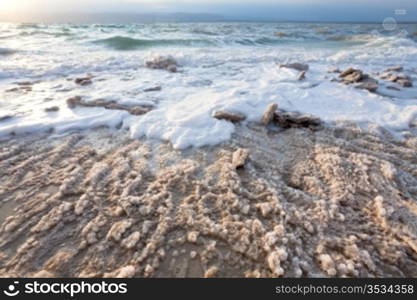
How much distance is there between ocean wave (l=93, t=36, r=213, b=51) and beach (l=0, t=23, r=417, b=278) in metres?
12.1

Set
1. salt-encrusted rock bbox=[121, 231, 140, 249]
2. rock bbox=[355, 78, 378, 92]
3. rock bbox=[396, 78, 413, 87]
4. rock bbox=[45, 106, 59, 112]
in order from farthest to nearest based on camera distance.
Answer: rock bbox=[396, 78, 413, 87] → rock bbox=[355, 78, 378, 92] → rock bbox=[45, 106, 59, 112] → salt-encrusted rock bbox=[121, 231, 140, 249]

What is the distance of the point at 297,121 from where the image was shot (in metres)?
4.05

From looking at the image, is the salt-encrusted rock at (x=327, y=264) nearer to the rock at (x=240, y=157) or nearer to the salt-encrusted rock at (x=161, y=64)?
the rock at (x=240, y=157)

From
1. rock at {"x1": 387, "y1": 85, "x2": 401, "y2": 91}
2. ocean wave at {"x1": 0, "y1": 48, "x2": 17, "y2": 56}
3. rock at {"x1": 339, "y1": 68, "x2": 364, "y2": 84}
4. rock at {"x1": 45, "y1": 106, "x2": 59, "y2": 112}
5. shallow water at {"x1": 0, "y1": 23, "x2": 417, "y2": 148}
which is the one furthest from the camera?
ocean wave at {"x1": 0, "y1": 48, "x2": 17, "y2": 56}

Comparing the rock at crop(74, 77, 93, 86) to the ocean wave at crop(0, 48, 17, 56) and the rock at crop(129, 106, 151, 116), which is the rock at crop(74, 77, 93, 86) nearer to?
the rock at crop(129, 106, 151, 116)

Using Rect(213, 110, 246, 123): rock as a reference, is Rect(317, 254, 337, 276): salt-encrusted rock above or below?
below

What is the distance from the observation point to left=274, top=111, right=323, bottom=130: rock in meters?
3.96

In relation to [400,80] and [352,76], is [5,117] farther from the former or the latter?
[400,80]

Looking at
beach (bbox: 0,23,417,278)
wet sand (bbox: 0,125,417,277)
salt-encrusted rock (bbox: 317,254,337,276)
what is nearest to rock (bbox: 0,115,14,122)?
beach (bbox: 0,23,417,278)

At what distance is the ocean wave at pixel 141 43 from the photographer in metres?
16.2

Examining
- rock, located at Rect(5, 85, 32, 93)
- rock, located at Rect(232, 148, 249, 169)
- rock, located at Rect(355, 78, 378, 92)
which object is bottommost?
rock, located at Rect(5, 85, 32, 93)

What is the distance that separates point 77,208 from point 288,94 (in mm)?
4546

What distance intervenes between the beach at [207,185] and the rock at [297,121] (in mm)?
23

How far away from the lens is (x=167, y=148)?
132 inches
